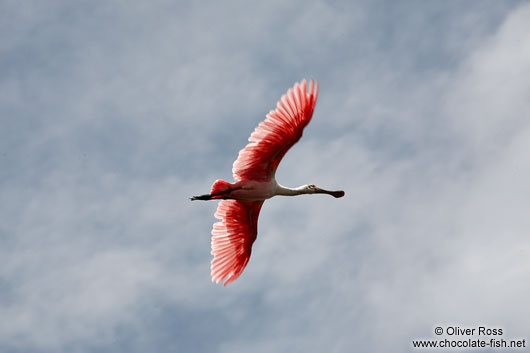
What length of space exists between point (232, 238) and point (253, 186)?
2.47 metres

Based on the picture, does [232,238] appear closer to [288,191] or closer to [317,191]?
[288,191]

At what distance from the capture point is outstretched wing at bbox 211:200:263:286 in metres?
20.2

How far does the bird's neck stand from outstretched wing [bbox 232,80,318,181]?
0.61m

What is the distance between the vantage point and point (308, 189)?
2017cm

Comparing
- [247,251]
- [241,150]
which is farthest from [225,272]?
[241,150]

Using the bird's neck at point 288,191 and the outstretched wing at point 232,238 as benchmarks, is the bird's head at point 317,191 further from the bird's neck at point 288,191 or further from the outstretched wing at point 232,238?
the outstretched wing at point 232,238

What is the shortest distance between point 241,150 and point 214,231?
3471mm

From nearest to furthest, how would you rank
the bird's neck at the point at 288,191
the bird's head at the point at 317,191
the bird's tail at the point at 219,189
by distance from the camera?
1. the bird's tail at the point at 219,189
2. the bird's neck at the point at 288,191
3. the bird's head at the point at 317,191

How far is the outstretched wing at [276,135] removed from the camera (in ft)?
54.7

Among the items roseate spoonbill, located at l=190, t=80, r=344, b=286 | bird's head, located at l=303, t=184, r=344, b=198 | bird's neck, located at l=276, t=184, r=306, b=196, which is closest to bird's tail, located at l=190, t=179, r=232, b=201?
roseate spoonbill, located at l=190, t=80, r=344, b=286

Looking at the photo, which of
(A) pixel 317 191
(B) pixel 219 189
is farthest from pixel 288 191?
(B) pixel 219 189

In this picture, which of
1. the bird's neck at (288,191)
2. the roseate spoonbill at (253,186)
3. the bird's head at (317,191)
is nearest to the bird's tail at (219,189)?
the roseate spoonbill at (253,186)

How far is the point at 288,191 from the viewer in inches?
767

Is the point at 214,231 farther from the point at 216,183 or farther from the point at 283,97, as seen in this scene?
the point at 283,97
